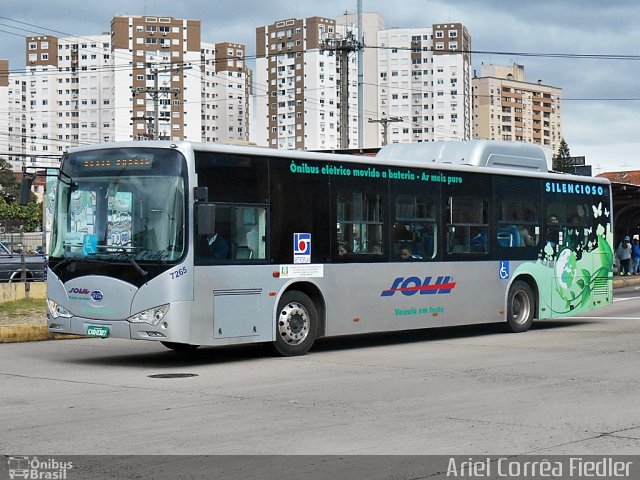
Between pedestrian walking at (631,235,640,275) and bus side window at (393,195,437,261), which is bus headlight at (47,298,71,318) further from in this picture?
pedestrian walking at (631,235,640,275)

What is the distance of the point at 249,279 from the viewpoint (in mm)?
14914

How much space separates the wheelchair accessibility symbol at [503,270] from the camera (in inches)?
766

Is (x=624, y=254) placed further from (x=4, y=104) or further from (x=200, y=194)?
(x=4, y=104)

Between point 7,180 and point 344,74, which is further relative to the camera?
point 7,180

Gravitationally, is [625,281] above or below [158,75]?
below

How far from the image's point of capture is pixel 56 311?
1511 centimetres

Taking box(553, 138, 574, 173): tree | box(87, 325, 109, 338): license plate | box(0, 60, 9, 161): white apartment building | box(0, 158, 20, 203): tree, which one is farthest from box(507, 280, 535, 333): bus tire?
box(0, 60, 9, 161): white apartment building

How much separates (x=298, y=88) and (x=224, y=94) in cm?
2608

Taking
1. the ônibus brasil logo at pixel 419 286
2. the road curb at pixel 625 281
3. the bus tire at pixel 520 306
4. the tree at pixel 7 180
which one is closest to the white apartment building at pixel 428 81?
the tree at pixel 7 180

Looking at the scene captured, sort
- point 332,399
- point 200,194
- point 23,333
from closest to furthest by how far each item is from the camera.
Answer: point 332,399 < point 200,194 < point 23,333

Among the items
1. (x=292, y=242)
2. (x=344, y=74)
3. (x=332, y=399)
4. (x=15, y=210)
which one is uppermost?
(x=344, y=74)

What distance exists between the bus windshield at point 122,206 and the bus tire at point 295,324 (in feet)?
7.04

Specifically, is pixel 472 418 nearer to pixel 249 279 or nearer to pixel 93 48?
pixel 249 279

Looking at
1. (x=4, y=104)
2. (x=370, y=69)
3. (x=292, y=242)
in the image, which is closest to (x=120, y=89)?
(x=370, y=69)
